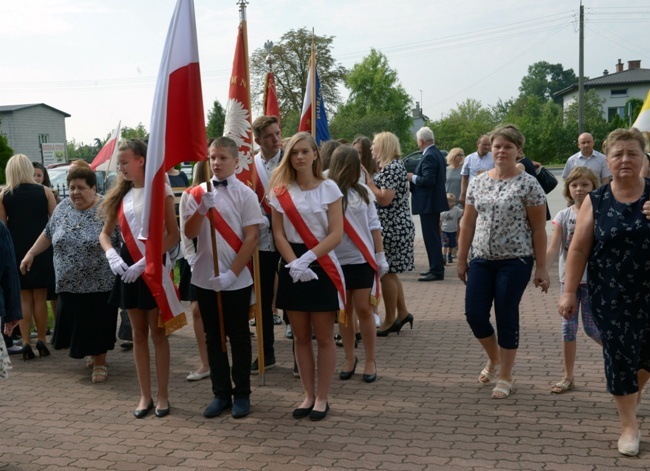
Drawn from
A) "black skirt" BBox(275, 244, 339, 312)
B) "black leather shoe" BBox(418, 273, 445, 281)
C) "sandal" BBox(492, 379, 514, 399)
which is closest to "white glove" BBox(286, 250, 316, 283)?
"black skirt" BBox(275, 244, 339, 312)

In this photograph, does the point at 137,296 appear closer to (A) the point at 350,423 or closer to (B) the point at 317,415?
(B) the point at 317,415

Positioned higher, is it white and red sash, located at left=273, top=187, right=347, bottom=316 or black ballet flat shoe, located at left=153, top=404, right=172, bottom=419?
white and red sash, located at left=273, top=187, right=347, bottom=316

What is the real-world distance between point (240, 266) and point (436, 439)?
5.87ft

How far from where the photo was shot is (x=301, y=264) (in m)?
5.38

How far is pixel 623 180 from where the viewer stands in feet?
15.5

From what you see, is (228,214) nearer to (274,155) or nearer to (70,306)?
(274,155)

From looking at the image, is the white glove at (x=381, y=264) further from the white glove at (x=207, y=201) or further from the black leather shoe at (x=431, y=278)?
the black leather shoe at (x=431, y=278)

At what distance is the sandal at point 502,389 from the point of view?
5.92m

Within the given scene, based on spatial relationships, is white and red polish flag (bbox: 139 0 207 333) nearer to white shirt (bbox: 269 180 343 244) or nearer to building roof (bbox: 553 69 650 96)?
white shirt (bbox: 269 180 343 244)

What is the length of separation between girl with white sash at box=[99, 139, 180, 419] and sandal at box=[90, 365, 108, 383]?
1.06 m

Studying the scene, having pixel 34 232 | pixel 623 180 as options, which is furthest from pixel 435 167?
pixel 623 180

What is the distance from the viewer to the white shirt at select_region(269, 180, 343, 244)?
18.2ft

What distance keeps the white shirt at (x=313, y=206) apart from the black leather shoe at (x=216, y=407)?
130 cm

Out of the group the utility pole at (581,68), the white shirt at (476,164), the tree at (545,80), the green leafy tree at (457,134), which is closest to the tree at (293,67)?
the green leafy tree at (457,134)
